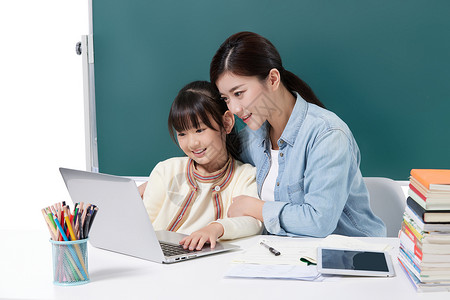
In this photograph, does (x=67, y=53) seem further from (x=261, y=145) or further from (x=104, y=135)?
(x=261, y=145)

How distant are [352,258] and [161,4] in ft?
5.55

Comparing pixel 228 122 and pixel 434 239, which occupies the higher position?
pixel 228 122

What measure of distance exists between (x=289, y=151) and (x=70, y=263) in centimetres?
90

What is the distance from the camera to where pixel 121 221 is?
126cm

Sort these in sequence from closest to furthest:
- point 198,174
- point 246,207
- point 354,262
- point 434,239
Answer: point 434,239 → point 354,262 → point 246,207 → point 198,174

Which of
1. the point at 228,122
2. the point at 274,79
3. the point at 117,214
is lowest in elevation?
the point at 117,214

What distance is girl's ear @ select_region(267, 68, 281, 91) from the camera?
1.77m

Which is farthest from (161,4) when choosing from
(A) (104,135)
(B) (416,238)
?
(B) (416,238)

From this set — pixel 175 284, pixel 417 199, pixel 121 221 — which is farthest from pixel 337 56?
pixel 175 284

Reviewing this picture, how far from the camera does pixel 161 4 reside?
96.6 inches

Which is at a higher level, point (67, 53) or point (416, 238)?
point (67, 53)

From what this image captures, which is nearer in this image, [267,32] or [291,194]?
[291,194]

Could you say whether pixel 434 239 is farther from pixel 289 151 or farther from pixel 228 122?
pixel 228 122

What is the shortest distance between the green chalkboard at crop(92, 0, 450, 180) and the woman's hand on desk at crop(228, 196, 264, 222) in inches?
36.8
